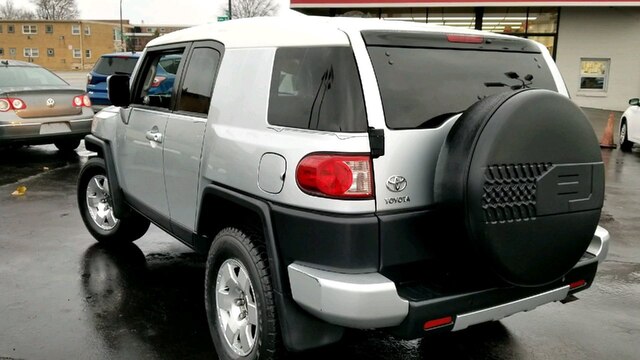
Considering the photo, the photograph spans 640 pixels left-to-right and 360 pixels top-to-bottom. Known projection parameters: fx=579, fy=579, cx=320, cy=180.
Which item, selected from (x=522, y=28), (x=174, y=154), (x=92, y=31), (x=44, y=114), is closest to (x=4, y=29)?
(x=92, y=31)

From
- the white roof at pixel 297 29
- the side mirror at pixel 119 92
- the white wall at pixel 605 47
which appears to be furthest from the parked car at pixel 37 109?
the white wall at pixel 605 47

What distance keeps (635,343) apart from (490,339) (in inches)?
35.3

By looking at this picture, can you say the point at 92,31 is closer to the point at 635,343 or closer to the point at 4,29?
the point at 4,29

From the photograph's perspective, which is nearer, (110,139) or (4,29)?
(110,139)

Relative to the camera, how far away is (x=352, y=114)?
255cm

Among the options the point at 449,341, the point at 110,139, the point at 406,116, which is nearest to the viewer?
the point at 406,116

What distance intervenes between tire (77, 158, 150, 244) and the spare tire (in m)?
3.45

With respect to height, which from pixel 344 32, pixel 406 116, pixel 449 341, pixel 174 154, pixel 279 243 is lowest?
pixel 449 341

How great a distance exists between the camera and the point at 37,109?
9.05 metres

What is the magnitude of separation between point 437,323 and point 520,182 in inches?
28.1

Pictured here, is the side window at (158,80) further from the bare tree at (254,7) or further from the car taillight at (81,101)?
the bare tree at (254,7)

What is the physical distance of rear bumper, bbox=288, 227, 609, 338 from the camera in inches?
95.1

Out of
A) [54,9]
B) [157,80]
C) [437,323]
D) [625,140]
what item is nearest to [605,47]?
[625,140]

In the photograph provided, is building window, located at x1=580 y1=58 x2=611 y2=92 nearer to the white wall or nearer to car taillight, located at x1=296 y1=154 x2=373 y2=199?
the white wall
